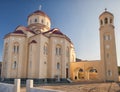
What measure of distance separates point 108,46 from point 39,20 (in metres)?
17.1

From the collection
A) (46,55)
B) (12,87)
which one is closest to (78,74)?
(46,55)

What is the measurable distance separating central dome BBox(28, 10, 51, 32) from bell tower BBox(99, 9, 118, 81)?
13.2 meters

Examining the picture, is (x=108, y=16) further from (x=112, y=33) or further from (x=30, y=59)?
(x=30, y=59)

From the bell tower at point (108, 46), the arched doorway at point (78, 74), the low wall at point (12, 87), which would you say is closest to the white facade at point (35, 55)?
the arched doorway at point (78, 74)

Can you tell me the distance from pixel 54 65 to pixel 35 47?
507cm

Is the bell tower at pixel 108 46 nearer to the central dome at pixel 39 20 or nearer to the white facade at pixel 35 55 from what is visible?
the white facade at pixel 35 55

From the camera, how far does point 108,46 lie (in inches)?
1233

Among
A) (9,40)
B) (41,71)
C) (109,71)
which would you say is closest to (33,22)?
(9,40)

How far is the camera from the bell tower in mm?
29761

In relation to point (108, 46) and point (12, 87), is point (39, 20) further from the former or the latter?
point (12, 87)

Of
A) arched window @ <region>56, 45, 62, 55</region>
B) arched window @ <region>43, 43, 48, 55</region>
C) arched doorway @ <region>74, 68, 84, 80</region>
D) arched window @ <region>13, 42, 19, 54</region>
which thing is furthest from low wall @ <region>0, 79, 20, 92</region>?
arched doorway @ <region>74, 68, 84, 80</region>

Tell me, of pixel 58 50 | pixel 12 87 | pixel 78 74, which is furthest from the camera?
pixel 78 74

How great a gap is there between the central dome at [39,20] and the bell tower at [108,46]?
43.3ft

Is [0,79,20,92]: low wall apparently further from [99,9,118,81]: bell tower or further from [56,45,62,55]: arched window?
[99,9,118,81]: bell tower
